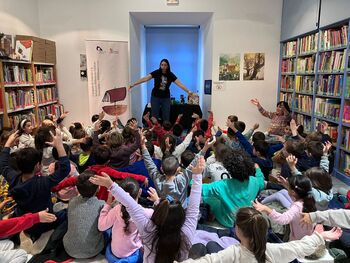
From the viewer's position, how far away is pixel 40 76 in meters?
5.40

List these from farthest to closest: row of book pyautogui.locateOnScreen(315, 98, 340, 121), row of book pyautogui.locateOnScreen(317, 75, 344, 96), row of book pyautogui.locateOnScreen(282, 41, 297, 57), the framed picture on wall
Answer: the framed picture on wall < row of book pyautogui.locateOnScreen(282, 41, 297, 57) < row of book pyautogui.locateOnScreen(315, 98, 340, 121) < row of book pyautogui.locateOnScreen(317, 75, 344, 96)

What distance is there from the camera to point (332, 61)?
4078 mm

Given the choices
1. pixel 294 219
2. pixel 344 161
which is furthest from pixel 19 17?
pixel 344 161

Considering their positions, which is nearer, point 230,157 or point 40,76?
point 230,157

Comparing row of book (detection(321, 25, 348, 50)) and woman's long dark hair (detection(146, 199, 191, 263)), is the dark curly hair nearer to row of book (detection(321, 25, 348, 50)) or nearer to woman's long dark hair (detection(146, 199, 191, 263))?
woman's long dark hair (detection(146, 199, 191, 263))

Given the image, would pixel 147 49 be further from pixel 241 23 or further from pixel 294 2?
pixel 294 2

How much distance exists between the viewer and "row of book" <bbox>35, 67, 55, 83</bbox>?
534 cm

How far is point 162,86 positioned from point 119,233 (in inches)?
166

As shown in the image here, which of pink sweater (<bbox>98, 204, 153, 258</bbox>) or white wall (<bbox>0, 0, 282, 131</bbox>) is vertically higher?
white wall (<bbox>0, 0, 282, 131</bbox>)

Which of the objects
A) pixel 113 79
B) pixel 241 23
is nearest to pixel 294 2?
pixel 241 23

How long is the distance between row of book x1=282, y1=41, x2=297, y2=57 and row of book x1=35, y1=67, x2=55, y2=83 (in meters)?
4.74

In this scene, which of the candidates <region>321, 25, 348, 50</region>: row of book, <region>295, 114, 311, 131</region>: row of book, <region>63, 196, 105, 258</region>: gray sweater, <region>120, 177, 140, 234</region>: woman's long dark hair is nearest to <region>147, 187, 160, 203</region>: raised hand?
<region>120, 177, 140, 234</region>: woman's long dark hair

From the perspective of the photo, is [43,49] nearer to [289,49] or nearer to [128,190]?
[128,190]

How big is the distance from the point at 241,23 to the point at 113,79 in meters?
2.85
